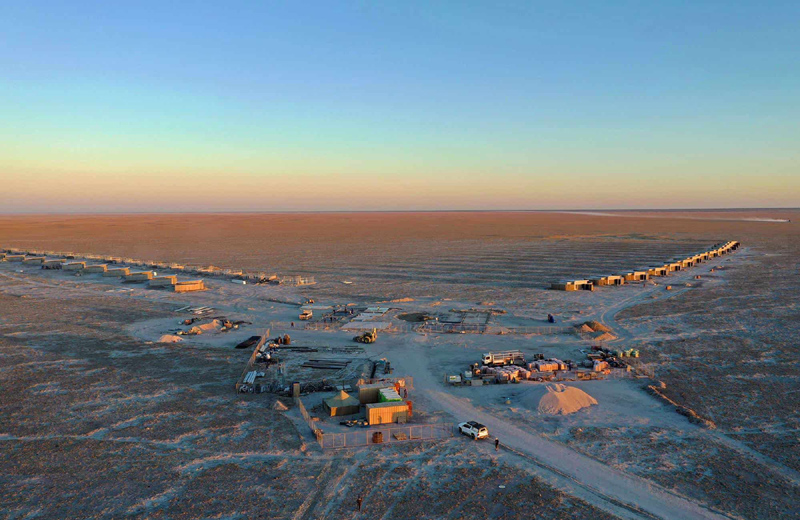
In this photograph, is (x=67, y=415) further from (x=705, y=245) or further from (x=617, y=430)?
(x=705, y=245)

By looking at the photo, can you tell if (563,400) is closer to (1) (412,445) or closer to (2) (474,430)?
(2) (474,430)

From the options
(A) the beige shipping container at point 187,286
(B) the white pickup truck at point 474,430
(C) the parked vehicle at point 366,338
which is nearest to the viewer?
(B) the white pickup truck at point 474,430

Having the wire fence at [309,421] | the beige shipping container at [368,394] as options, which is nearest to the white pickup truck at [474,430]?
the beige shipping container at [368,394]

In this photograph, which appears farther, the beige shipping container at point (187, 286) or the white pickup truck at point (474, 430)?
the beige shipping container at point (187, 286)

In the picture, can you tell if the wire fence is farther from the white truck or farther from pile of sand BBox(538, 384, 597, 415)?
the white truck

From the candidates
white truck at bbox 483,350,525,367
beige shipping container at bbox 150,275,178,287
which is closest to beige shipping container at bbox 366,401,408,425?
white truck at bbox 483,350,525,367

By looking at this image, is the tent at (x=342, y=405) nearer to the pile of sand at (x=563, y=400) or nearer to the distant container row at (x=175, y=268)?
the pile of sand at (x=563, y=400)

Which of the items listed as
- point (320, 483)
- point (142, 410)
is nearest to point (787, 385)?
point (320, 483)
